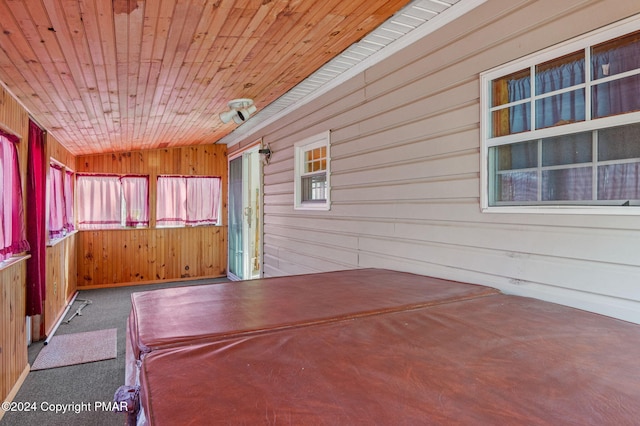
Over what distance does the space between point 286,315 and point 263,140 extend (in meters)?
4.23

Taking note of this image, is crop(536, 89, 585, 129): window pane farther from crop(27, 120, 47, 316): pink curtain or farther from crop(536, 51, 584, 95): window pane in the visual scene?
crop(27, 120, 47, 316): pink curtain

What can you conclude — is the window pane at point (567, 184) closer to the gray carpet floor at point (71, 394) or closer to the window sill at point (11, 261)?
the gray carpet floor at point (71, 394)

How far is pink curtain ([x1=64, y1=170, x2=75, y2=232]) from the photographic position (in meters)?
5.62

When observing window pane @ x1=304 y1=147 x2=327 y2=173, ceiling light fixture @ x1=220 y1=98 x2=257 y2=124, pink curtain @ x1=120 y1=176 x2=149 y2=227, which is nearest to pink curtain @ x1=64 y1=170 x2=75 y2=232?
pink curtain @ x1=120 y1=176 x2=149 y2=227

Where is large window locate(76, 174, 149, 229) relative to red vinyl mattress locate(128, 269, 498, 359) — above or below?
above

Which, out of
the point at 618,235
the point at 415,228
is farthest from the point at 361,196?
the point at 618,235

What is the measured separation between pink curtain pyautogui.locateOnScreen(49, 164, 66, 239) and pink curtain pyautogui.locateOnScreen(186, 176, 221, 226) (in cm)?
231

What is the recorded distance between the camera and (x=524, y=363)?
117cm

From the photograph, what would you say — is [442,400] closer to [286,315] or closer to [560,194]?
[286,315]

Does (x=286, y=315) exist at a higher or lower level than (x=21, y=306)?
higher

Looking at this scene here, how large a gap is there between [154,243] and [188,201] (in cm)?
105

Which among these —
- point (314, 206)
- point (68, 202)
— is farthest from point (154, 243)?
point (314, 206)

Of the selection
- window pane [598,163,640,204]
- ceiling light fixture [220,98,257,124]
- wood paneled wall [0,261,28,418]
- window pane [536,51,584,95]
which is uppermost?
ceiling light fixture [220,98,257,124]

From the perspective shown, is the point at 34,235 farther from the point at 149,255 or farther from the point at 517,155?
the point at 517,155
